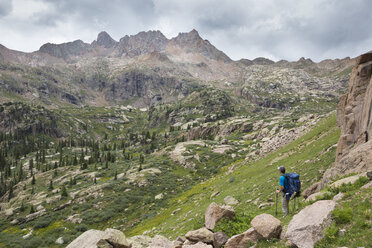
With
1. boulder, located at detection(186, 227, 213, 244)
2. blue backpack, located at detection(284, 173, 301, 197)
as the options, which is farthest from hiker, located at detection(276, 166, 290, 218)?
boulder, located at detection(186, 227, 213, 244)

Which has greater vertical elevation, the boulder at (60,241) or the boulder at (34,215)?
the boulder at (60,241)

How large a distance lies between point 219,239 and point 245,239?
82.7 inches

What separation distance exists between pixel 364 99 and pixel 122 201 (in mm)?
63821

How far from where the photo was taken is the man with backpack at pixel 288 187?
1451 centimetres

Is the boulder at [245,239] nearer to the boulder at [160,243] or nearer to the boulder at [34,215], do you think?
the boulder at [160,243]

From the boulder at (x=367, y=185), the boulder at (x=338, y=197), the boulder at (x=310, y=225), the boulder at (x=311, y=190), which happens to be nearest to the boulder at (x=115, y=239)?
the boulder at (x=310, y=225)

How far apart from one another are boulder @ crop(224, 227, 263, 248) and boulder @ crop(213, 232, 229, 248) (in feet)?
3.02

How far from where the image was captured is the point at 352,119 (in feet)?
69.7

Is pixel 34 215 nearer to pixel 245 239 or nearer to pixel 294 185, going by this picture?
pixel 245 239

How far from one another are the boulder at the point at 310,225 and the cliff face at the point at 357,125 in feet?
24.8

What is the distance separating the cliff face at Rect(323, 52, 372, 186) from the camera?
1567 centimetres

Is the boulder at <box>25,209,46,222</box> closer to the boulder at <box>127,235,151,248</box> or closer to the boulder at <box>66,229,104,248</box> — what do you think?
the boulder at <box>66,229,104,248</box>

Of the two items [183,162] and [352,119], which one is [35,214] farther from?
[352,119]

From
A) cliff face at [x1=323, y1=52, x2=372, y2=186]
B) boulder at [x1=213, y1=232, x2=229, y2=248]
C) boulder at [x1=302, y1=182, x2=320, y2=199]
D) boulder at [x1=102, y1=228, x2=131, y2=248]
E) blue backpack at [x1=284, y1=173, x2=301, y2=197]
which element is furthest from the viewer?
boulder at [x1=302, y1=182, x2=320, y2=199]
